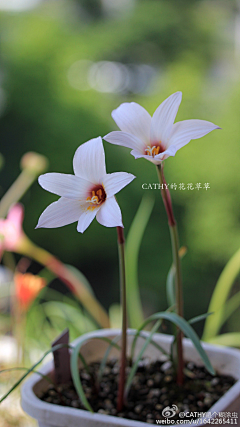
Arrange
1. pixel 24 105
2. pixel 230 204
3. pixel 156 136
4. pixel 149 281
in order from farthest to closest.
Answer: pixel 24 105, pixel 149 281, pixel 230 204, pixel 156 136

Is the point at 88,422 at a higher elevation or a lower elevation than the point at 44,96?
lower

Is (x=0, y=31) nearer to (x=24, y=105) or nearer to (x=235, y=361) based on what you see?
(x=24, y=105)

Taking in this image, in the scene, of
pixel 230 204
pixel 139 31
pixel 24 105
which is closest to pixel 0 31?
pixel 24 105

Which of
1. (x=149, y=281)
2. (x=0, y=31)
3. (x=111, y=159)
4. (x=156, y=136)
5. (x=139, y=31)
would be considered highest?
A: (x=0, y=31)

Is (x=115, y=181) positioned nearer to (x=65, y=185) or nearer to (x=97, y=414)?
(x=65, y=185)

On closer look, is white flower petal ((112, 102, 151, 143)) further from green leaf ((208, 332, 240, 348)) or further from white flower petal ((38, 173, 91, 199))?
green leaf ((208, 332, 240, 348))

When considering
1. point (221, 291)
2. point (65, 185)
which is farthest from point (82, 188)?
point (221, 291)

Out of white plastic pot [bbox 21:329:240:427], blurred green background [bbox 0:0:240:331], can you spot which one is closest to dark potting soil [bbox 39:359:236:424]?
white plastic pot [bbox 21:329:240:427]
